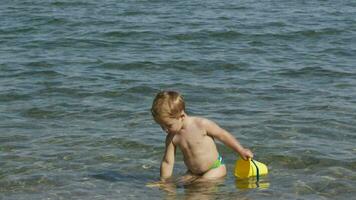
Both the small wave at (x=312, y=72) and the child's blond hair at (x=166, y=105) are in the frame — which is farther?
the small wave at (x=312, y=72)

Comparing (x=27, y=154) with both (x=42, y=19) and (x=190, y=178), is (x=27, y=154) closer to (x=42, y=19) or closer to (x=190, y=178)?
(x=190, y=178)

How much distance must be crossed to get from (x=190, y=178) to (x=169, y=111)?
0.84 meters

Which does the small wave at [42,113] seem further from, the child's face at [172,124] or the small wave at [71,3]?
the small wave at [71,3]

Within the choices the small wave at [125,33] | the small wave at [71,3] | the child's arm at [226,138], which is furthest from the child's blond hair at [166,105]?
the small wave at [71,3]

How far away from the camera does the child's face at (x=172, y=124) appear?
21.5ft

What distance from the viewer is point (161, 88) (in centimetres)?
1102

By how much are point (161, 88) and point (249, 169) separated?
14.3 feet

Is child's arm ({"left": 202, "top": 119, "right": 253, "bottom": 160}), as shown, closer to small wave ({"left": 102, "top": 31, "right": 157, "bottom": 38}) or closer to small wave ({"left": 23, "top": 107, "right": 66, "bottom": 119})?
small wave ({"left": 23, "top": 107, "right": 66, "bottom": 119})

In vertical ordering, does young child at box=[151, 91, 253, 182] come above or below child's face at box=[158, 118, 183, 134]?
below

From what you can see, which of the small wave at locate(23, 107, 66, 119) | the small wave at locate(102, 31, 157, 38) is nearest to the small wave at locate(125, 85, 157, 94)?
the small wave at locate(23, 107, 66, 119)

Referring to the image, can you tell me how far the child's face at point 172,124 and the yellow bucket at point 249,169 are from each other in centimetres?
71

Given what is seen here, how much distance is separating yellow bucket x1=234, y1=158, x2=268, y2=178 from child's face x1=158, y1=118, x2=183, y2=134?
707 mm

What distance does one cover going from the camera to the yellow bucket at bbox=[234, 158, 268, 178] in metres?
6.84

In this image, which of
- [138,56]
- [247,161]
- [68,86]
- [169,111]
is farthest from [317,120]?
[138,56]
